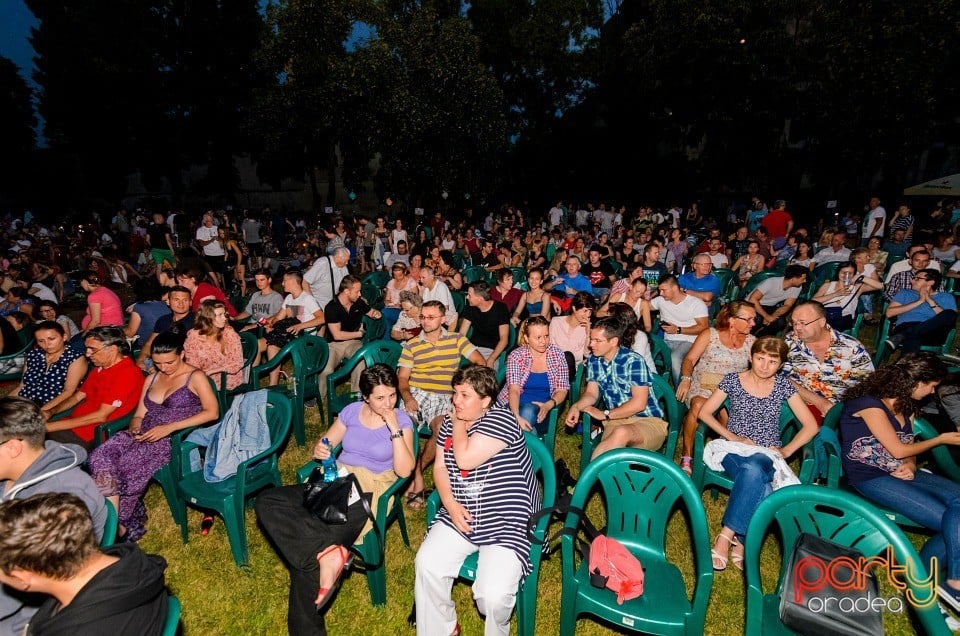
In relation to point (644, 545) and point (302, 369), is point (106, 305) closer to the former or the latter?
point (302, 369)

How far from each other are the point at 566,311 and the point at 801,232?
5886mm

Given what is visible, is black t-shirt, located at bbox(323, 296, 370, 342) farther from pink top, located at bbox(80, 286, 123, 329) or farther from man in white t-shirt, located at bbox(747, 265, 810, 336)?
man in white t-shirt, located at bbox(747, 265, 810, 336)

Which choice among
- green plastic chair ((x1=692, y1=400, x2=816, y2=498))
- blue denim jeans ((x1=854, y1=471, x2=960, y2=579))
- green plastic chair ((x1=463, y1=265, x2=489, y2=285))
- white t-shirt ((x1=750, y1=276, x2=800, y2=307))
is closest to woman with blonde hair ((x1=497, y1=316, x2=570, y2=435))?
green plastic chair ((x1=692, y1=400, x2=816, y2=498))

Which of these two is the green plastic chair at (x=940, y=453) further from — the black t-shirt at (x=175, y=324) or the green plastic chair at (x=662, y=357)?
the black t-shirt at (x=175, y=324)

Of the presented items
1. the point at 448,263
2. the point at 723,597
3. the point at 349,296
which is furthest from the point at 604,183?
the point at 723,597

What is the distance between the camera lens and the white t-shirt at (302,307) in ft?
20.4

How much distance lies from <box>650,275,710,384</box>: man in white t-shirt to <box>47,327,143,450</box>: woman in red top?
516 centimetres

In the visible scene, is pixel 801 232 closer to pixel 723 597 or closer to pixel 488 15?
pixel 723 597

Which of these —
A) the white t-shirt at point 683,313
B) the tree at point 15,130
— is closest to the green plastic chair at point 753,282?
the white t-shirt at point 683,313

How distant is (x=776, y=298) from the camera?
7039 mm

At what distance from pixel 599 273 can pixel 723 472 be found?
5.10m

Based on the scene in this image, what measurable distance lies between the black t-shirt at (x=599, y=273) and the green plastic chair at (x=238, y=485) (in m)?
5.61

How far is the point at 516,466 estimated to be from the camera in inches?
119

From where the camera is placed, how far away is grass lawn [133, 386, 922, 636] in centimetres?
319
